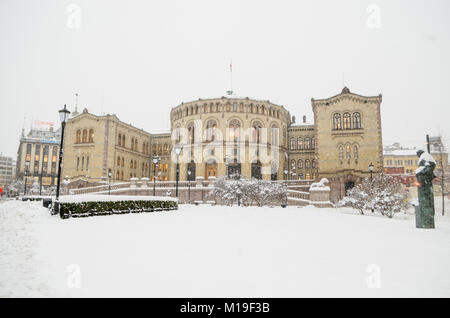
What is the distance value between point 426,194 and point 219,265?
9559mm

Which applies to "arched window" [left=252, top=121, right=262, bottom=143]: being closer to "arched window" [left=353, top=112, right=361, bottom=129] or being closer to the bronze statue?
"arched window" [left=353, top=112, right=361, bottom=129]

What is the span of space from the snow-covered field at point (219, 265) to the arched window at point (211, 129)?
3451 cm

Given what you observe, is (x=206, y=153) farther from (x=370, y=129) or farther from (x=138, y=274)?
(x=138, y=274)

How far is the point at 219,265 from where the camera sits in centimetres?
454

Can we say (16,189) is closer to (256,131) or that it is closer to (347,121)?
(256,131)

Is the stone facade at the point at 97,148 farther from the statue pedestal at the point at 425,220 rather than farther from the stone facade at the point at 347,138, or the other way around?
the statue pedestal at the point at 425,220

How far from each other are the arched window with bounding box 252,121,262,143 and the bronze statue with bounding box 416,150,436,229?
31.5m

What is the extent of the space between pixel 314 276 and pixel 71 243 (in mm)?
5309

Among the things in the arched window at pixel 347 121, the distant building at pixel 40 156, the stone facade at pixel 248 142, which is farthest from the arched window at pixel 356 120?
the distant building at pixel 40 156

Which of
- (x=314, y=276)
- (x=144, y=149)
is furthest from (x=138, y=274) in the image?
(x=144, y=149)

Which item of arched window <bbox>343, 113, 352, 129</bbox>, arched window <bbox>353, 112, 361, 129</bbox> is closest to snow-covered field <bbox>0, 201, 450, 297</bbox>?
arched window <bbox>343, 113, 352, 129</bbox>

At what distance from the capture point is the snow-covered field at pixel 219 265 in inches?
138

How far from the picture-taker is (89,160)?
1719 inches

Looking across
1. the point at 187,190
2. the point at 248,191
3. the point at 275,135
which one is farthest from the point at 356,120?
the point at 187,190
